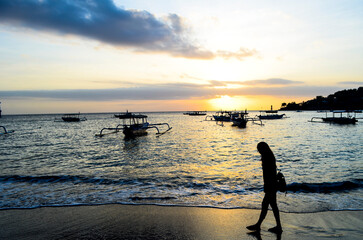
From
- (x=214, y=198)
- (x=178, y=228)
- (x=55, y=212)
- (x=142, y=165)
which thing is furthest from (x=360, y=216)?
(x=142, y=165)

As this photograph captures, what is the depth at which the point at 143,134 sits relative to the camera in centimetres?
4422

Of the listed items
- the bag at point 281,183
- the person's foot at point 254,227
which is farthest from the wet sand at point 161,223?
the bag at point 281,183

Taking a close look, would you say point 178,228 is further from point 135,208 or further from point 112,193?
point 112,193

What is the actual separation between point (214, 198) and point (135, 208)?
3294 millimetres

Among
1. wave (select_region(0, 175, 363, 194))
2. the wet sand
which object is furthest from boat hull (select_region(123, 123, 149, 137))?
the wet sand

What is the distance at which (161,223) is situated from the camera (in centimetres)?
645

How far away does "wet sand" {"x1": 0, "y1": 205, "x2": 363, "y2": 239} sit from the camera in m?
5.68

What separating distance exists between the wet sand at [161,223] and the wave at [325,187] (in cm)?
289

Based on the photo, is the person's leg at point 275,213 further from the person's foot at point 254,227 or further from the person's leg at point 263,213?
the person's foot at point 254,227

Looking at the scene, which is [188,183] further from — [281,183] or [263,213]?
[281,183]

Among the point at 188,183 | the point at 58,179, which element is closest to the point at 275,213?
the point at 188,183

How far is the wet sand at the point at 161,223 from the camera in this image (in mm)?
5684

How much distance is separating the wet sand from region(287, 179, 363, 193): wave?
2.89 metres

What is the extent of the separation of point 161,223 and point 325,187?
28.2 feet
